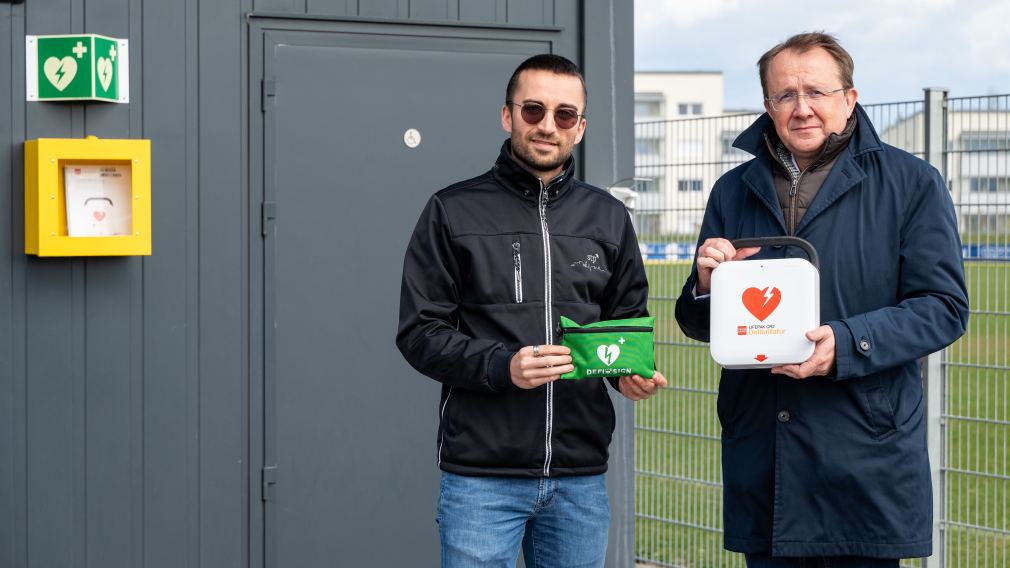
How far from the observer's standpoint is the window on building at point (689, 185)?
243 inches

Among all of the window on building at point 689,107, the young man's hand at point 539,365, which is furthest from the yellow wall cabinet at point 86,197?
the window on building at point 689,107

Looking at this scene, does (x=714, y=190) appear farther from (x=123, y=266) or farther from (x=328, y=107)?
(x=123, y=266)

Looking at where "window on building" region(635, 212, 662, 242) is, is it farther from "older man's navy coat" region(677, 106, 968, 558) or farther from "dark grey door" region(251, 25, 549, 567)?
"older man's navy coat" region(677, 106, 968, 558)

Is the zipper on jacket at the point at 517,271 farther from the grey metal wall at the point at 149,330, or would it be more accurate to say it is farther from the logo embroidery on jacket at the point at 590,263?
the grey metal wall at the point at 149,330

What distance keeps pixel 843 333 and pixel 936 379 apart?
8.99 ft

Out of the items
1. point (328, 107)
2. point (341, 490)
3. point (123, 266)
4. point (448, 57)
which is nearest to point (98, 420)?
point (123, 266)

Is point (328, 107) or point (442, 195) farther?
point (328, 107)

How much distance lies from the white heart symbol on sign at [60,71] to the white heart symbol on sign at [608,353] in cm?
242

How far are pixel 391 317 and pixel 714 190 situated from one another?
6.07 ft

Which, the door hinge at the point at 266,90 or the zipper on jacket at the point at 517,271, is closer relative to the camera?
the zipper on jacket at the point at 517,271

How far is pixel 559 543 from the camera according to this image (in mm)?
3127

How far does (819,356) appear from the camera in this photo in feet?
9.14

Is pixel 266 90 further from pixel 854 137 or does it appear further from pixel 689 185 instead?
pixel 689 185

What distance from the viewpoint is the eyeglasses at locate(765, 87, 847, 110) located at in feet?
9.70
